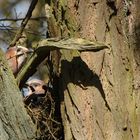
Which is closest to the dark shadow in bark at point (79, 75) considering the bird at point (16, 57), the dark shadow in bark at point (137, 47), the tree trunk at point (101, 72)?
the tree trunk at point (101, 72)

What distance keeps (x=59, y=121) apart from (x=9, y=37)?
4.91 feet

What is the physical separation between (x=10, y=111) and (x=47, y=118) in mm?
471

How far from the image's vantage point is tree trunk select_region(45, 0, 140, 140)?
2.11 m

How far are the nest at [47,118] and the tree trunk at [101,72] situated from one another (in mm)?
236

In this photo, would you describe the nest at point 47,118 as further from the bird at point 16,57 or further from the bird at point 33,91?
the bird at point 16,57

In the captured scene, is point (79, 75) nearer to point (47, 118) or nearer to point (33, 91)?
point (47, 118)

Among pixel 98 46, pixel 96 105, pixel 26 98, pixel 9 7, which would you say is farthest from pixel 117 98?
pixel 9 7

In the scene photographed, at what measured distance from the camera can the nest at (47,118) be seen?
7.98 feet

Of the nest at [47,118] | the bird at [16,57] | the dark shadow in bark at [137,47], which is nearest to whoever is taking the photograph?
the dark shadow in bark at [137,47]

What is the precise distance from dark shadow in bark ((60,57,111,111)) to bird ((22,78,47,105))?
1.66ft

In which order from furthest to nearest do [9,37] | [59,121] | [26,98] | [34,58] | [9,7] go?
[9,7], [9,37], [26,98], [59,121], [34,58]

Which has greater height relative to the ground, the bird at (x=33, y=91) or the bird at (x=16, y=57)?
the bird at (x=16, y=57)

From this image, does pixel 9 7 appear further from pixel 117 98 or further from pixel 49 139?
pixel 117 98

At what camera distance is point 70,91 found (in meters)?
2.19
